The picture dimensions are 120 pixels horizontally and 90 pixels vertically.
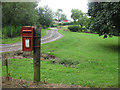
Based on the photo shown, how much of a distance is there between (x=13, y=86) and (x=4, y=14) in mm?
16557

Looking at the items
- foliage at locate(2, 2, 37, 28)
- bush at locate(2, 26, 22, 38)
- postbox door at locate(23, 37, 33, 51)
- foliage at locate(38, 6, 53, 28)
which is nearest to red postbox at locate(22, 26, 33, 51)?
postbox door at locate(23, 37, 33, 51)

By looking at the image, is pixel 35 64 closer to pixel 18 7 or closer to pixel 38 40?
pixel 38 40

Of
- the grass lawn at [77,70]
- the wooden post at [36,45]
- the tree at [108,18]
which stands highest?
the tree at [108,18]

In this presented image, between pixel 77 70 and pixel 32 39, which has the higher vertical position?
pixel 32 39

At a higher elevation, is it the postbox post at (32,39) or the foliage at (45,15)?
the foliage at (45,15)

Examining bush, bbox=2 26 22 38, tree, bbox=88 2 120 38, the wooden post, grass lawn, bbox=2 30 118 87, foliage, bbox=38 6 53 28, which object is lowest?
grass lawn, bbox=2 30 118 87

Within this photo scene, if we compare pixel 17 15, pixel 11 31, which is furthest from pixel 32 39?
pixel 17 15

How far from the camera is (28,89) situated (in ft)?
10.8

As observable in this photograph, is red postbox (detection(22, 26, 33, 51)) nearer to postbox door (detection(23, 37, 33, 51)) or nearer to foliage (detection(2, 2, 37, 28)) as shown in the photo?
postbox door (detection(23, 37, 33, 51))

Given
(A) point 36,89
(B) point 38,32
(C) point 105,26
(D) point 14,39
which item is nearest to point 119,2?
(C) point 105,26

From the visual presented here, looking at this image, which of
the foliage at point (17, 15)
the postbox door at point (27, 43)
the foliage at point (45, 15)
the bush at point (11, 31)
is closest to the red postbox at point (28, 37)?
the postbox door at point (27, 43)

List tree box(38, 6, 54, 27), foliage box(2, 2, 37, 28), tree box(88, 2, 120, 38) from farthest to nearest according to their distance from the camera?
1. tree box(38, 6, 54, 27)
2. foliage box(2, 2, 37, 28)
3. tree box(88, 2, 120, 38)

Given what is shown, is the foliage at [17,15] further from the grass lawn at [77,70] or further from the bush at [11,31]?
the grass lawn at [77,70]

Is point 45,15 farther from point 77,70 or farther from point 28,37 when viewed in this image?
point 28,37
